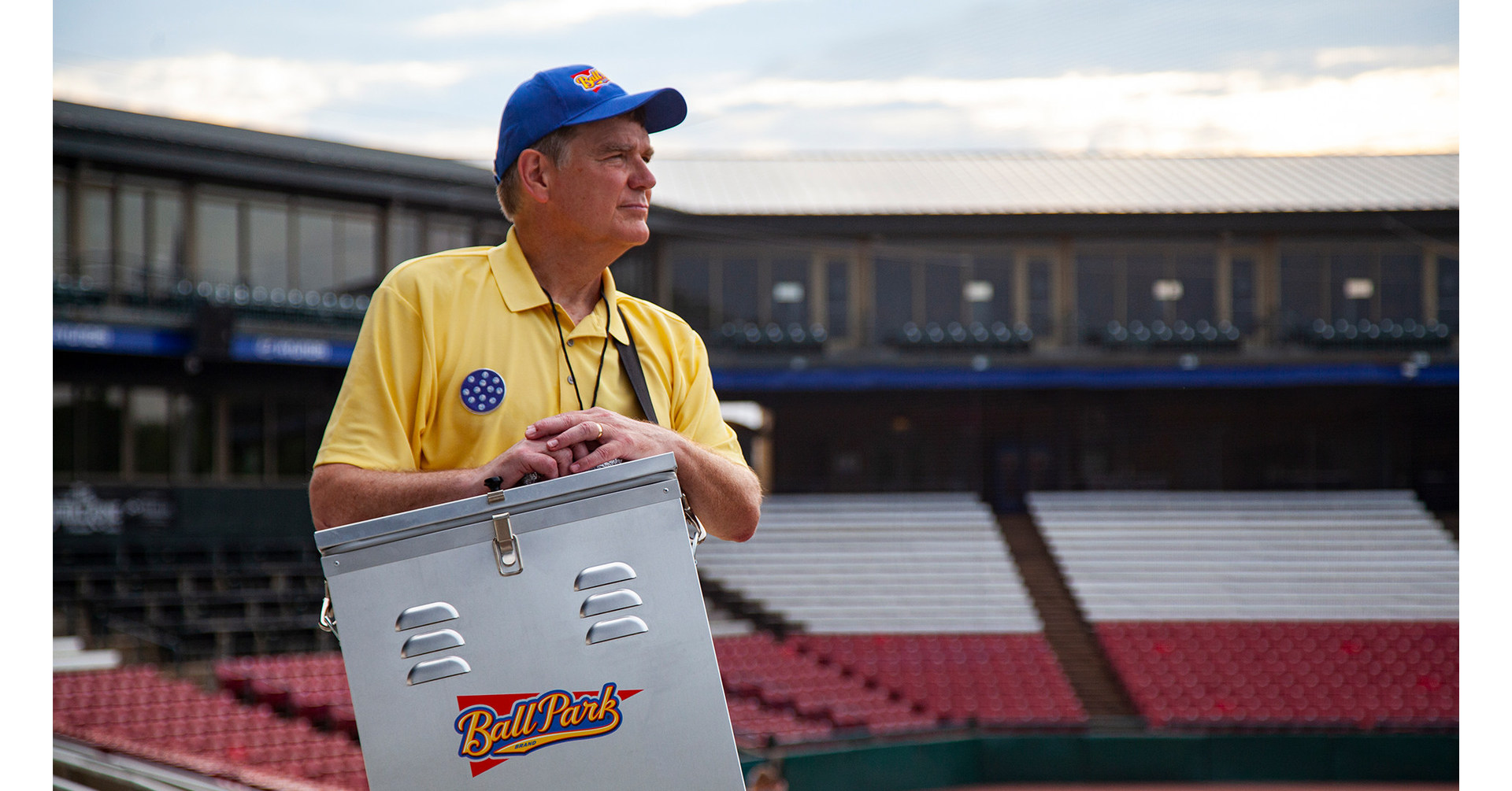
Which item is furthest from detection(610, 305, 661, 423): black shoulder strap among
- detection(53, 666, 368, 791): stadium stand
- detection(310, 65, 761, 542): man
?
detection(53, 666, 368, 791): stadium stand

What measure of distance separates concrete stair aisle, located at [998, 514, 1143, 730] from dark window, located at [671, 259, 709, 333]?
7.08 m

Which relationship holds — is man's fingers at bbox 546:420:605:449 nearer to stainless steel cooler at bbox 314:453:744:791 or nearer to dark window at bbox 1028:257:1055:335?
stainless steel cooler at bbox 314:453:744:791

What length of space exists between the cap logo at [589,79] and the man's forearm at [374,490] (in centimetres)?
60

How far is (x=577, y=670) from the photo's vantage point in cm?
144

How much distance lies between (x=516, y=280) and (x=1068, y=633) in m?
18.9

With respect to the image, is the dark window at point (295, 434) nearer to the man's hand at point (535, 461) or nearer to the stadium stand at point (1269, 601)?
the stadium stand at point (1269, 601)

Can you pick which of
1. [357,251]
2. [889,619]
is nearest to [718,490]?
[889,619]

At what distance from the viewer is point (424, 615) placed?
1.43 meters

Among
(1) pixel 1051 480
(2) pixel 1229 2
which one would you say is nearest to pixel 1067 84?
(2) pixel 1229 2

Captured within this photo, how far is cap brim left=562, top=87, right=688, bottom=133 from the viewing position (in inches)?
69.6

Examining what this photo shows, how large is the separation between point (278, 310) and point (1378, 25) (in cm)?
2162

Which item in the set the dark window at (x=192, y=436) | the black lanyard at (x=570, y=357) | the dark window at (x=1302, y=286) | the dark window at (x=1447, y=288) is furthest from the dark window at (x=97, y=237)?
the dark window at (x=1447, y=288)

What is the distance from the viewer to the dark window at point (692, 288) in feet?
78.8

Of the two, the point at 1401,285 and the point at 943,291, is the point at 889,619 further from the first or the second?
the point at 1401,285
